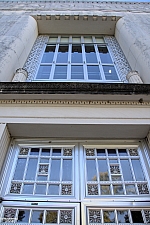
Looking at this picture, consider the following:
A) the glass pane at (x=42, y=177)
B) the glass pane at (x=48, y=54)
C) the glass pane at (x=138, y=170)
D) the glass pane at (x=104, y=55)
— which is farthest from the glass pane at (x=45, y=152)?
the glass pane at (x=104, y=55)

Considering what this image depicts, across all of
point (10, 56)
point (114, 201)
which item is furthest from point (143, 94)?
point (10, 56)

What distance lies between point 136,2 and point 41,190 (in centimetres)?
1076

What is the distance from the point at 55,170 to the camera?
3992mm

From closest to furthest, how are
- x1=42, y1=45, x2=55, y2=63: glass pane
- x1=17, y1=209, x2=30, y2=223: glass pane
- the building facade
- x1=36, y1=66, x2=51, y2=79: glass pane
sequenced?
x1=17, y1=209, x2=30, y2=223: glass pane → the building facade → x1=36, y1=66, x2=51, y2=79: glass pane → x1=42, y1=45, x2=55, y2=63: glass pane

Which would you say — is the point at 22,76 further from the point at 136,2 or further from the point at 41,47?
the point at 136,2

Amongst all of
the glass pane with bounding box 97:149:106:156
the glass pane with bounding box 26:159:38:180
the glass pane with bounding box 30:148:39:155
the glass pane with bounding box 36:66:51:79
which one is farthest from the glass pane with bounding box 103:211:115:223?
the glass pane with bounding box 36:66:51:79

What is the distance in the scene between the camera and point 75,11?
9.63m

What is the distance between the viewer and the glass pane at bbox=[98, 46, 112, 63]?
7.58m

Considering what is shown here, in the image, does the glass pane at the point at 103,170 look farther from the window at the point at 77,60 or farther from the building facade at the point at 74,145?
the window at the point at 77,60

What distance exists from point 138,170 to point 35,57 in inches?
207

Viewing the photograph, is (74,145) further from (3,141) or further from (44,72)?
(44,72)

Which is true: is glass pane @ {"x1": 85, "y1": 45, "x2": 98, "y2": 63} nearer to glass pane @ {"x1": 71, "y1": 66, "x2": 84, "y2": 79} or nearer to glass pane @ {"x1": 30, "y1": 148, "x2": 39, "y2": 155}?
glass pane @ {"x1": 71, "y1": 66, "x2": 84, "y2": 79}

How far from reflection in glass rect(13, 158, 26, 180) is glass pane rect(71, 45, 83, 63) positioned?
4.41 m

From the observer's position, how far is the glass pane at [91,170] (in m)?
3.86
